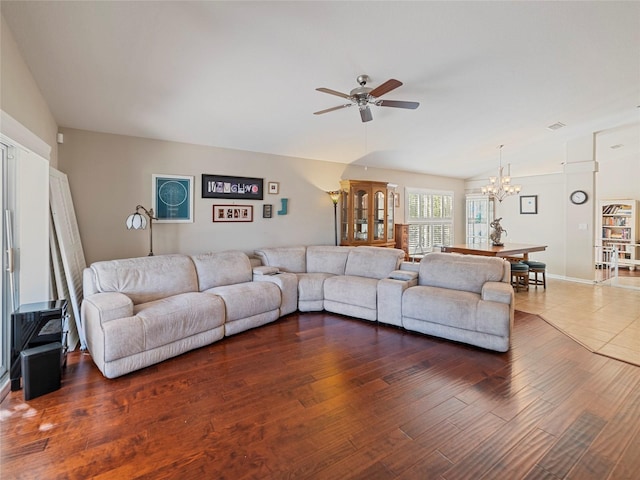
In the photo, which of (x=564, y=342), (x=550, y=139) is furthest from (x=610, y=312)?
(x=550, y=139)

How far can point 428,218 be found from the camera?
8.18 meters

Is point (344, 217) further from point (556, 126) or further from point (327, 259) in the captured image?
point (556, 126)

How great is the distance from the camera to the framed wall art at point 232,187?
4648mm

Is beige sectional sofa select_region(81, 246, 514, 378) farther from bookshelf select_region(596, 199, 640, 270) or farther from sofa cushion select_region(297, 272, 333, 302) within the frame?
bookshelf select_region(596, 199, 640, 270)

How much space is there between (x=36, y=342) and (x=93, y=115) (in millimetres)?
2401

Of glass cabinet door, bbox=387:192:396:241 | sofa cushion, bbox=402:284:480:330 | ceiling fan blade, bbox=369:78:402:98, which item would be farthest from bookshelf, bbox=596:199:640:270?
ceiling fan blade, bbox=369:78:402:98

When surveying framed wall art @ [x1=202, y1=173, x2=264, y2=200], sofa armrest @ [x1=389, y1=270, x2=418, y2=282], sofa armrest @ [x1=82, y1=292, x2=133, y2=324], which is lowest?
sofa armrest @ [x1=82, y1=292, x2=133, y2=324]

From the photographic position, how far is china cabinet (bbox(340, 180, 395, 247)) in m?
6.03

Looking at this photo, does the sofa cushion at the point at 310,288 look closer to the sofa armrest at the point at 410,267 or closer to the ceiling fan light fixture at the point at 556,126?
the sofa armrest at the point at 410,267

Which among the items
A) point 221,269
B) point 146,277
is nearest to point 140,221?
point 146,277

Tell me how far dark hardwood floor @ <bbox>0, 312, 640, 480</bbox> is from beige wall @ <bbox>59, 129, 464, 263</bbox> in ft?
5.35

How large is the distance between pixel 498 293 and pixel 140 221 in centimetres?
404

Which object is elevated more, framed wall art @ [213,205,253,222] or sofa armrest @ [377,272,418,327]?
framed wall art @ [213,205,253,222]

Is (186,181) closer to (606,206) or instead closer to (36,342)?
(36,342)
